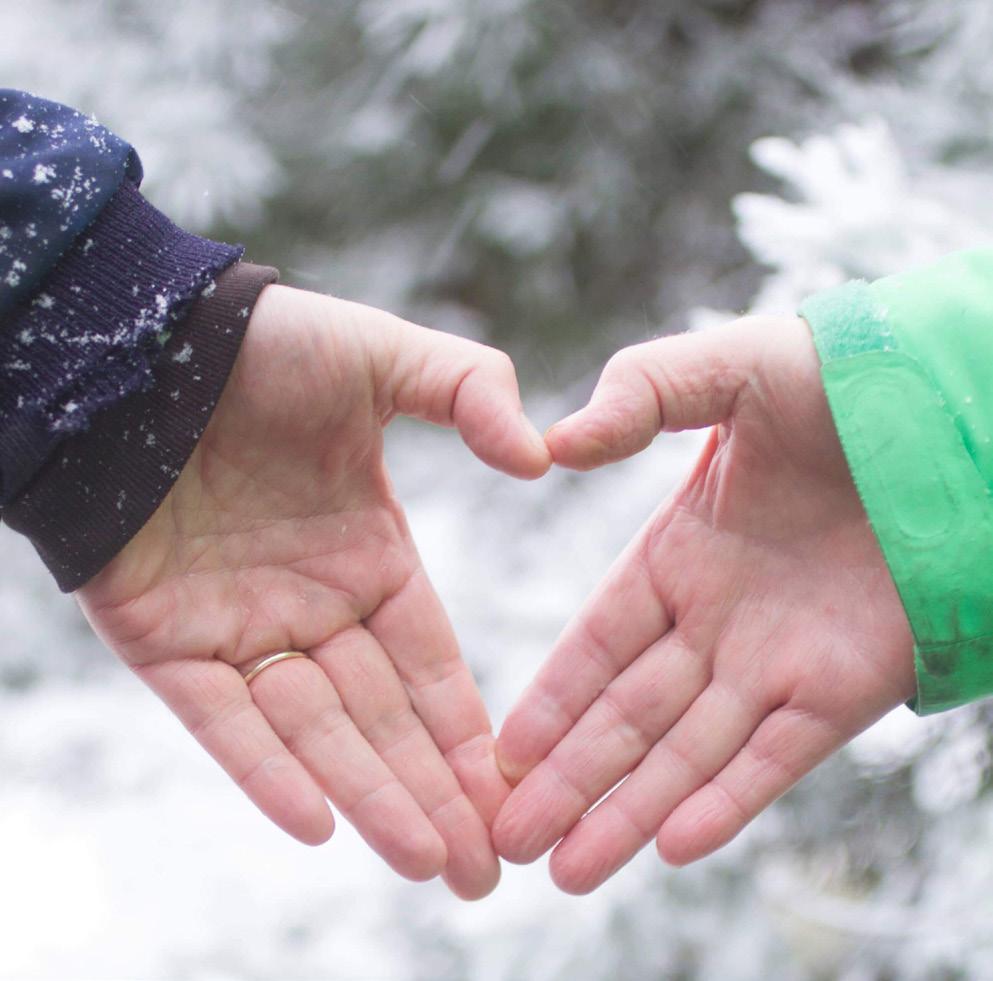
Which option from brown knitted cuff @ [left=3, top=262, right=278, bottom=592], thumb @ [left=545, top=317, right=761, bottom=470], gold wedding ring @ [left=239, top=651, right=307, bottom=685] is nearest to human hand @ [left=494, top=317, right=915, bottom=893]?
thumb @ [left=545, top=317, right=761, bottom=470]

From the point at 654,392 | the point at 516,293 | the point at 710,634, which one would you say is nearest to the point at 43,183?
the point at 654,392

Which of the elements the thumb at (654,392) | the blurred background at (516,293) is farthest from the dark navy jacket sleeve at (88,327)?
the blurred background at (516,293)

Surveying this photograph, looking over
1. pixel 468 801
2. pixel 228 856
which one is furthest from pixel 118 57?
pixel 468 801

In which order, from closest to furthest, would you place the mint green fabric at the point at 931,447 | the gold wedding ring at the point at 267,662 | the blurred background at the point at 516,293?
1. the mint green fabric at the point at 931,447
2. the gold wedding ring at the point at 267,662
3. the blurred background at the point at 516,293

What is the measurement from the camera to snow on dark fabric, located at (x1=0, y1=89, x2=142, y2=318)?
1009mm

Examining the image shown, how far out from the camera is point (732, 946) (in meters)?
1.50

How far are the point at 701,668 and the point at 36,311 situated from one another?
2.68ft

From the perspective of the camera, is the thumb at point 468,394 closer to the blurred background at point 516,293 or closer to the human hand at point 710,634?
the human hand at point 710,634

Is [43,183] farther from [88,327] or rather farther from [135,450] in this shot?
[135,450]

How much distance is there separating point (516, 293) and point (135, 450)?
1715mm

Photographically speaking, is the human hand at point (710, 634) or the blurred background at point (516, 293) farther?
the blurred background at point (516, 293)

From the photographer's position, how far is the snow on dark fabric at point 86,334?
1018mm

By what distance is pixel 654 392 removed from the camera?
3.42 ft

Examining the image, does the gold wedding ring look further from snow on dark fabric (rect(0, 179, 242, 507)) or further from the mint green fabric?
the mint green fabric
